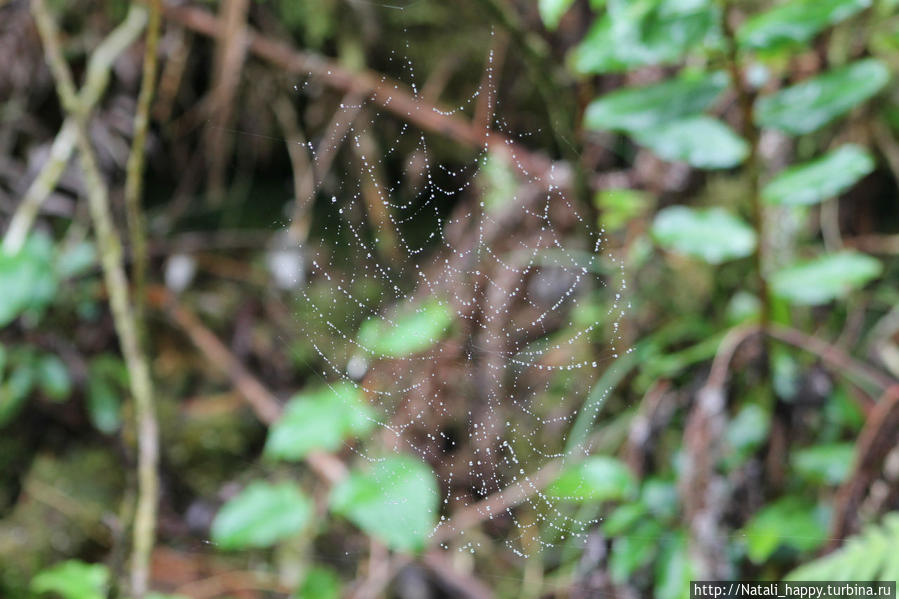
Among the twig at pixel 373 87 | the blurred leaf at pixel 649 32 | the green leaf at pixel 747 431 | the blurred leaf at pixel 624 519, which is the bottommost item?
the blurred leaf at pixel 624 519

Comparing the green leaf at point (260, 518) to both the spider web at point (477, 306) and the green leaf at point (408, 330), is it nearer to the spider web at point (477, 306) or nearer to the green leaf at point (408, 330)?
the spider web at point (477, 306)

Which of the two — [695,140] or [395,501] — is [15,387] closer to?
[395,501]

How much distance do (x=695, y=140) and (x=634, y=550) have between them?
0.36 m

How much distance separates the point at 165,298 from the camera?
4.00 ft

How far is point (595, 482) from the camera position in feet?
2.39

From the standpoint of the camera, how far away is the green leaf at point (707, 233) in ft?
2.27

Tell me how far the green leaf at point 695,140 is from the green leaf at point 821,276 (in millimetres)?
137

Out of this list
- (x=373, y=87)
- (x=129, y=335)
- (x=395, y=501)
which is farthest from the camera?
(x=373, y=87)

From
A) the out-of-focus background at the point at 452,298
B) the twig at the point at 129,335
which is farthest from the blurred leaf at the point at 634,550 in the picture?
the twig at the point at 129,335

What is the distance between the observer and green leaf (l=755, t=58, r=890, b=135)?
2.10ft

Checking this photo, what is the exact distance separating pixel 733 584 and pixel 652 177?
0.50m

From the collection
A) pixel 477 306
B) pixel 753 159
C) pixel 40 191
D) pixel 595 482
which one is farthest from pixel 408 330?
pixel 40 191

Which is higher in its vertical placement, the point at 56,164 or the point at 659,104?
the point at 56,164

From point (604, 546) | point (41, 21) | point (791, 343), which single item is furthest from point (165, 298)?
point (791, 343)
